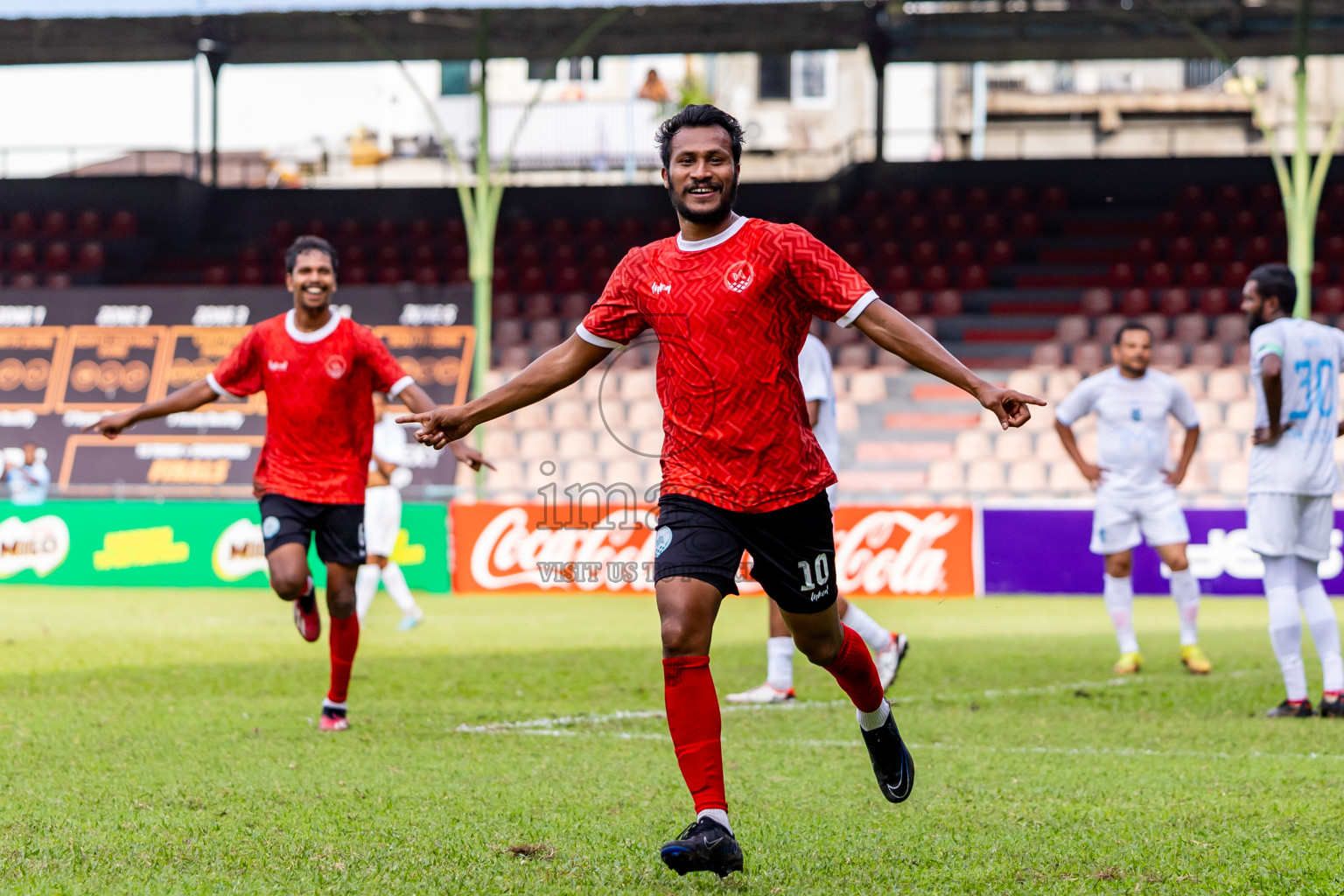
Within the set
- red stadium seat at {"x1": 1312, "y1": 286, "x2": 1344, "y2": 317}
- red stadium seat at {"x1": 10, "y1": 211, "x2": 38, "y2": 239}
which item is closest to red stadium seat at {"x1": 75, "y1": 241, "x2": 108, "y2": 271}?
red stadium seat at {"x1": 10, "y1": 211, "x2": 38, "y2": 239}

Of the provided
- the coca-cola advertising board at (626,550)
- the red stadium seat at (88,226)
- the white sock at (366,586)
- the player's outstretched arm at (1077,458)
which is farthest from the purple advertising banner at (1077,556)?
the red stadium seat at (88,226)

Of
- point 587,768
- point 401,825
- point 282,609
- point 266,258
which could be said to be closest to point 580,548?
point 282,609

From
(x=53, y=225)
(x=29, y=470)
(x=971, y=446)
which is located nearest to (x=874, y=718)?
(x=971, y=446)

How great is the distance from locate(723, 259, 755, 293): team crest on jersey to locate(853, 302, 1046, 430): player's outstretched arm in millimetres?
334

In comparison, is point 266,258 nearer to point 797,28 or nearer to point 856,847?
point 797,28

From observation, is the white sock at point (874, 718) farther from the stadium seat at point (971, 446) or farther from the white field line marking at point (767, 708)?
the stadium seat at point (971, 446)

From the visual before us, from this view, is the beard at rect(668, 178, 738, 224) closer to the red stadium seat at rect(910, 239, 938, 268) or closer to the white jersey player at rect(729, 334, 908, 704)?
the white jersey player at rect(729, 334, 908, 704)

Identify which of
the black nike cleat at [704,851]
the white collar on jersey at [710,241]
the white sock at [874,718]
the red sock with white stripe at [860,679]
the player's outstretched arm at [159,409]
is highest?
the white collar on jersey at [710,241]

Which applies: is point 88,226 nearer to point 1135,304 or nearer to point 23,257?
point 23,257

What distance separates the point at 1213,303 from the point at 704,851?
21071 mm

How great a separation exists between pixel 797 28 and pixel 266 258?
9845 millimetres

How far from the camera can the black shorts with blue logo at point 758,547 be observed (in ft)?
14.4

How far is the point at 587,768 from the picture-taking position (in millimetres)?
6082

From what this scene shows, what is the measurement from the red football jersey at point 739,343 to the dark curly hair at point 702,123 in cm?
24
